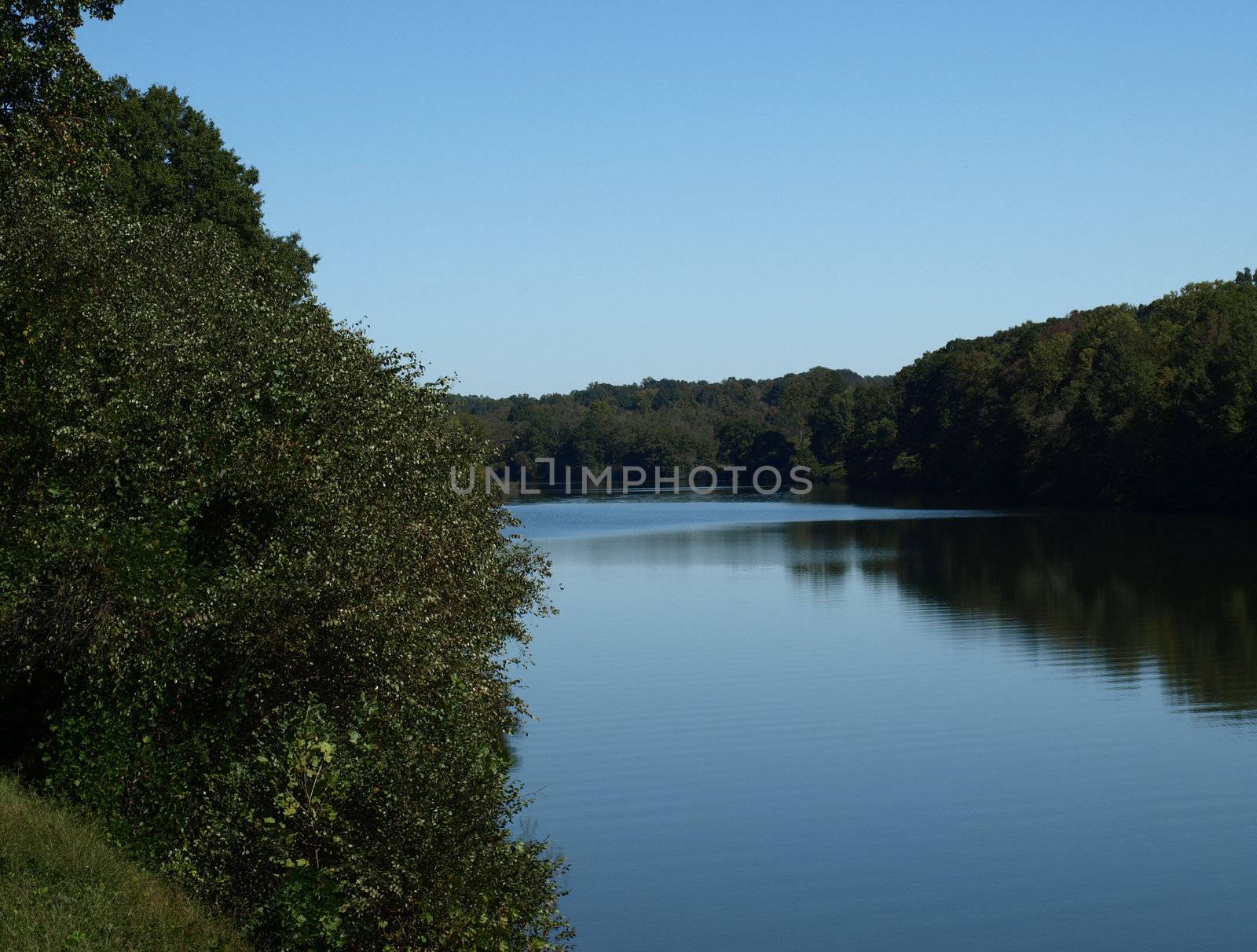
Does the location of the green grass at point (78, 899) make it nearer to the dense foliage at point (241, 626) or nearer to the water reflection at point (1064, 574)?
the dense foliage at point (241, 626)

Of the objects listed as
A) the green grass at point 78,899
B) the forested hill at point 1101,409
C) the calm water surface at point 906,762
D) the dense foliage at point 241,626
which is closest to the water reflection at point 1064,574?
the calm water surface at point 906,762

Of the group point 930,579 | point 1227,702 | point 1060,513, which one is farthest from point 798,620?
point 1060,513

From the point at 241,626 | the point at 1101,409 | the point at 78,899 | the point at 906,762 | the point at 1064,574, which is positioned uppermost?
the point at 1101,409

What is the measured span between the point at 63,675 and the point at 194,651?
1377mm

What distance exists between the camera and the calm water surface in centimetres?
1958

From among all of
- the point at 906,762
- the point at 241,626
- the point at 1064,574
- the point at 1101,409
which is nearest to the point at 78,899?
the point at 241,626

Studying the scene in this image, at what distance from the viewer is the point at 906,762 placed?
2788 centimetres

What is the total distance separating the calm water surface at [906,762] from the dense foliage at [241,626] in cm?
452

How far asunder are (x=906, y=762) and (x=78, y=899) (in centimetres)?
1919

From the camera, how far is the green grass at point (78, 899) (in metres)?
11.5

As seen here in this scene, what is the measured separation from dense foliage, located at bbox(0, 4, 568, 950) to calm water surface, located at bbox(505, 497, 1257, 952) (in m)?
4.52

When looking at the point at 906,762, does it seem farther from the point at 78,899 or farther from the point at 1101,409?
the point at 1101,409

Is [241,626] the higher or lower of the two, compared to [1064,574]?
higher

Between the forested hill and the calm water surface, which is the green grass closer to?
the calm water surface
